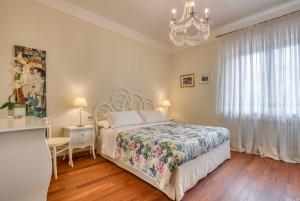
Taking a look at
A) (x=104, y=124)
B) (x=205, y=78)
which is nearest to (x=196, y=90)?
(x=205, y=78)

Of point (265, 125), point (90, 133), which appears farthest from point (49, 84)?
point (265, 125)

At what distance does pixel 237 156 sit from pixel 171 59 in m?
3.40

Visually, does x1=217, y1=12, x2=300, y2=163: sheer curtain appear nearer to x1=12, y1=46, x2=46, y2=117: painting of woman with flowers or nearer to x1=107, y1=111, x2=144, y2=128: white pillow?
x1=107, y1=111, x2=144, y2=128: white pillow

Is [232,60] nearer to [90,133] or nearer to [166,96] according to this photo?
[166,96]

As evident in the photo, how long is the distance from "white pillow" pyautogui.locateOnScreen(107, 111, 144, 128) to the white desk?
6.27 ft

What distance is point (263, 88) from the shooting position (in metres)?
3.28

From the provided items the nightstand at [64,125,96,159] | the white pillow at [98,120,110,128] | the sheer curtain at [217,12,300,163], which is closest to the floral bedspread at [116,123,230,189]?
the white pillow at [98,120,110,128]

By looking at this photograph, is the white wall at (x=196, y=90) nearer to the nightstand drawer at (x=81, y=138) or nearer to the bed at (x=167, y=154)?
the bed at (x=167, y=154)

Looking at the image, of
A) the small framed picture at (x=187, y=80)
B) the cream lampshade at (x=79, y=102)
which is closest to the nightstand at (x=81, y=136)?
the cream lampshade at (x=79, y=102)

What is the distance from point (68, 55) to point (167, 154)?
8.63 ft

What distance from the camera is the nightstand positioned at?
2932mm

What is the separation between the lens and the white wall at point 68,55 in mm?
2545

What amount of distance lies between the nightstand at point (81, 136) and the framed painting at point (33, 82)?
1.71 ft

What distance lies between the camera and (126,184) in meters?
2.21
